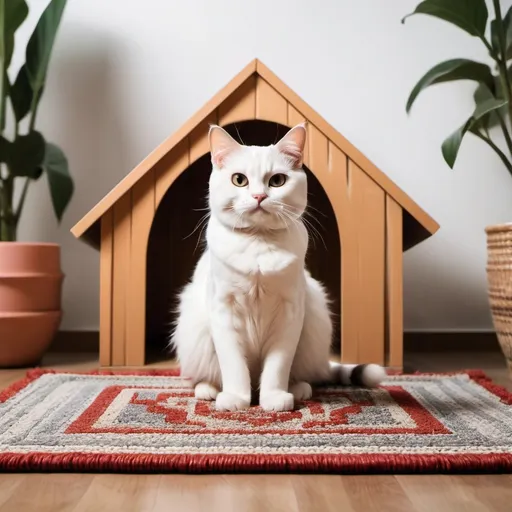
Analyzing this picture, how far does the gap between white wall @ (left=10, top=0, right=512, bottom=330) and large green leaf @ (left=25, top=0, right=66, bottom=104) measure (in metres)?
0.30

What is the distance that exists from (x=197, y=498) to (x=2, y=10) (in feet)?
6.00

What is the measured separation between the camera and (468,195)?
2.43m

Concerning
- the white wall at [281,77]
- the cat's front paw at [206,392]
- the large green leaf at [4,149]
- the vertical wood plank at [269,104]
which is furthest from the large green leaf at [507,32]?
the large green leaf at [4,149]

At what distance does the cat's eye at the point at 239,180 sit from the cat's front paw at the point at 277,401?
1.52ft

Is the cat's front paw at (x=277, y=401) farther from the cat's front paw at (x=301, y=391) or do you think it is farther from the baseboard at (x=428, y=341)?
the baseboard at (x=428, y=341)

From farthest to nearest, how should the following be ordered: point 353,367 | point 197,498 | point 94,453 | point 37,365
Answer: point 37,365, point 353,367, point 94,453, point 197,498

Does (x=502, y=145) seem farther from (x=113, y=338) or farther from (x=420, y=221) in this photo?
(x=113, y=338)

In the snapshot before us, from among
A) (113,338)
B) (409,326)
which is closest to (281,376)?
(113,338)

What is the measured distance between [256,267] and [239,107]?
0.79 metres

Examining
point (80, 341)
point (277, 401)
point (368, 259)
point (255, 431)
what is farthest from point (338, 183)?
point (80, 341)

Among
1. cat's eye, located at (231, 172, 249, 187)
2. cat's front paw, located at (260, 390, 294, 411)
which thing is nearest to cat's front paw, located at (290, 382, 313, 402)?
cat's front paw, located at (260, 390, 294, 411)

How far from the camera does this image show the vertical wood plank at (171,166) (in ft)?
6.23

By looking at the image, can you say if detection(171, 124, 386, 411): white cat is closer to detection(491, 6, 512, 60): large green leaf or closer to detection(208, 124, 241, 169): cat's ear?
detection(208, 124, 241, 169): cat's ear

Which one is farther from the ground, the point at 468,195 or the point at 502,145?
the point at 502,145
